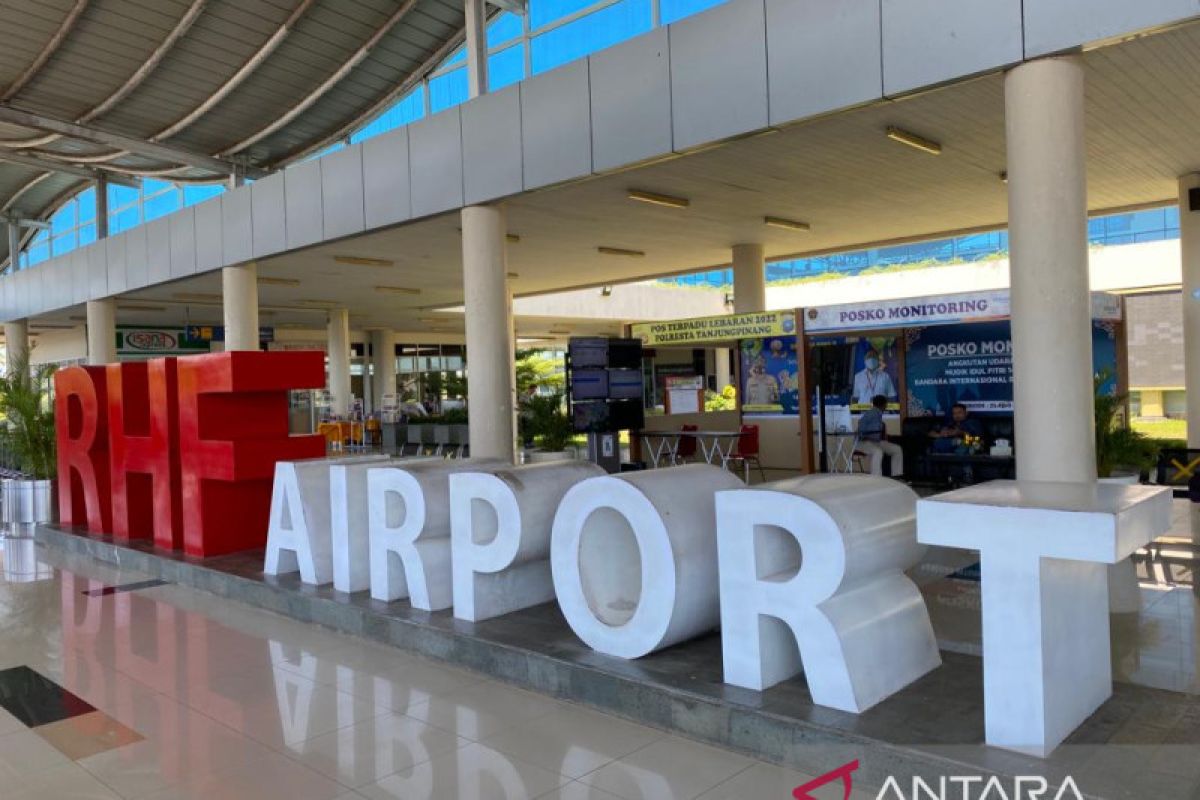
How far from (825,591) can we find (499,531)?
2.18 metres

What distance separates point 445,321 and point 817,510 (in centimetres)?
2571

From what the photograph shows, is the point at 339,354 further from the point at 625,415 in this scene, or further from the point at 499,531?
the point at 499,531

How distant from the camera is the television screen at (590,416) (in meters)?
11.7

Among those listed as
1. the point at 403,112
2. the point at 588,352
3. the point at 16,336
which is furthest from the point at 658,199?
the point at 16,336

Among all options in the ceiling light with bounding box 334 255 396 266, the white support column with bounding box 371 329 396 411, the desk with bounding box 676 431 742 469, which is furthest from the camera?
the white support column with bounding box 371 329 396 411

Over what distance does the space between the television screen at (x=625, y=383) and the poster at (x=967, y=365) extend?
3.81 meters

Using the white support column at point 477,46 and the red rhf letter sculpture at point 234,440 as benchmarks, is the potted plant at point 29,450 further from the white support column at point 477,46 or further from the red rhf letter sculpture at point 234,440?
the white support column at point 477,46

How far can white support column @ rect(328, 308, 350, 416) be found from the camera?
2440cm

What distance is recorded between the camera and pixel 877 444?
11.8 meters

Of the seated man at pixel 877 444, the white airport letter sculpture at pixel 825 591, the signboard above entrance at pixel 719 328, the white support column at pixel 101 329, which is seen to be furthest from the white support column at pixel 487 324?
the white support column at pixel 101 329

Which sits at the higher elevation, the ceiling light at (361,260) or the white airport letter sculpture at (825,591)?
the ceiling light at (361,260)

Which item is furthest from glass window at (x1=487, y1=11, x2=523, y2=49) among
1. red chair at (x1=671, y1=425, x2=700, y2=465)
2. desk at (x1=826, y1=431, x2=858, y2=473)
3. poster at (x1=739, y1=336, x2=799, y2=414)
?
desk at (x1=826, y1=431, x2=858, y2=473)

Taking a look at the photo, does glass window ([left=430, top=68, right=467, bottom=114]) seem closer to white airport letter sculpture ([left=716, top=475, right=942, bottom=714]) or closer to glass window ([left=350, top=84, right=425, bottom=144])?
glass window ([left=350, top=84, right=425, bottom=144])

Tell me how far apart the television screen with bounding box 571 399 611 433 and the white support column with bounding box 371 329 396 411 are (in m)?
20.6
